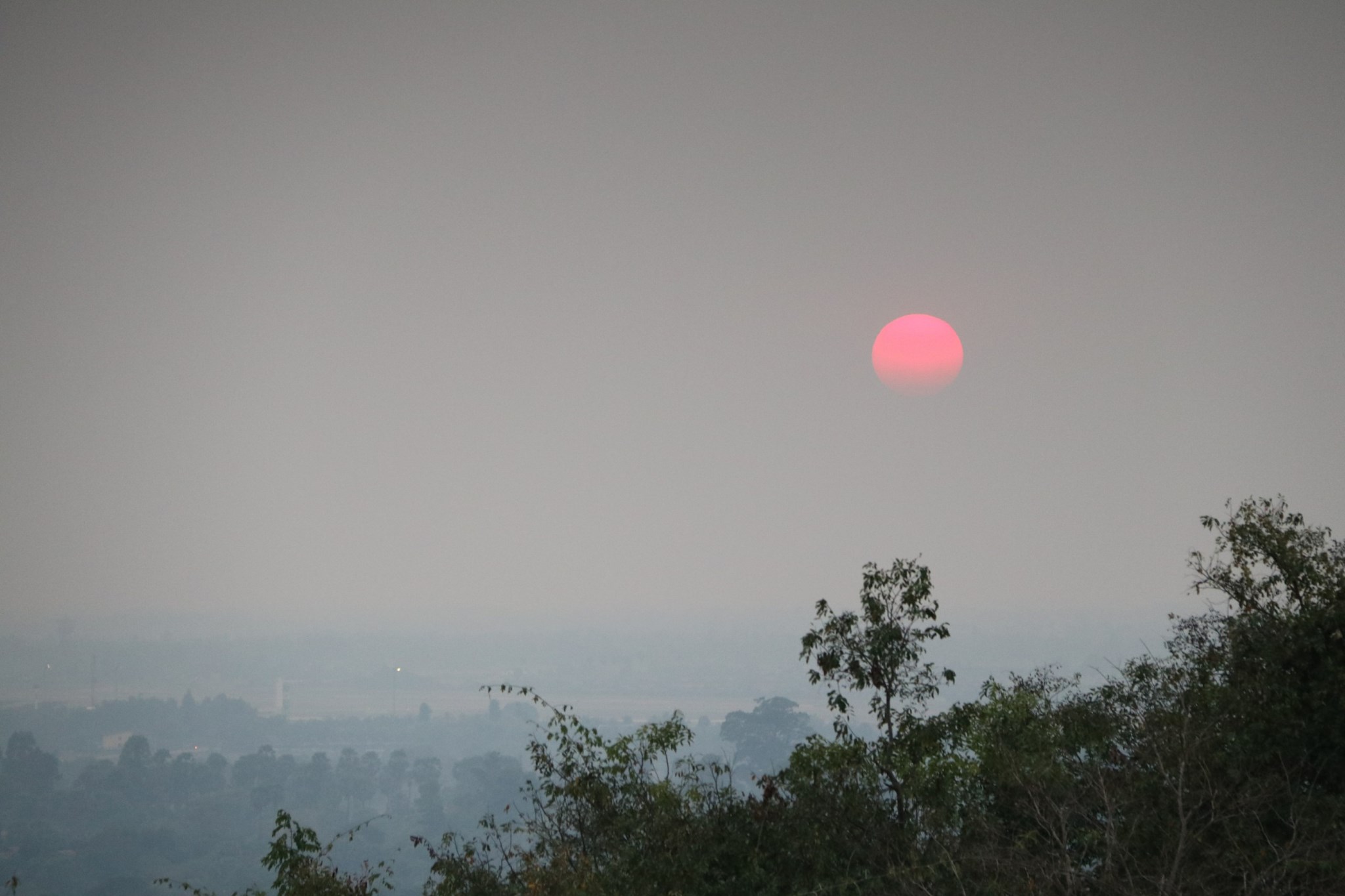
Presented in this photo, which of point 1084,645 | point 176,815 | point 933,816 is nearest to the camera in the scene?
point 933,816

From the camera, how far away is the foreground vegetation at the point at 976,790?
1109cm

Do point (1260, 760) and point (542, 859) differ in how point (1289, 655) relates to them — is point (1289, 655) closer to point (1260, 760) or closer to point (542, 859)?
point (1260, 760)

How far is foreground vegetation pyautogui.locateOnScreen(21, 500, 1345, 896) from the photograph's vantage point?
1109 centimetres

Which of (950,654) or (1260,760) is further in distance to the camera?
(950,654)

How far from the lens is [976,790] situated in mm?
14422

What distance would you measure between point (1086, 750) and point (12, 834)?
163 metres

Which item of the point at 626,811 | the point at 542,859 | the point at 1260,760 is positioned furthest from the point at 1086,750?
the point at 542,859

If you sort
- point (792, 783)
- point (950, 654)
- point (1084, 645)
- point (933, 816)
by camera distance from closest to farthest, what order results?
point (933, 816) < point (792, 783) < point (1084, 645) < point (950, 654)

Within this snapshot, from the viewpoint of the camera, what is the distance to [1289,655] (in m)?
12.2

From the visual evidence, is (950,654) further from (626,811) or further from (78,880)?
(626,811)

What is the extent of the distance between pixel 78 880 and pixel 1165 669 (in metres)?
139

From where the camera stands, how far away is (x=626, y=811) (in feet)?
48.3

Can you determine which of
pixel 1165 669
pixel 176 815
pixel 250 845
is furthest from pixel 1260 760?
pixel 176 815

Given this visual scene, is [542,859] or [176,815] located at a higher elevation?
[542,859]
